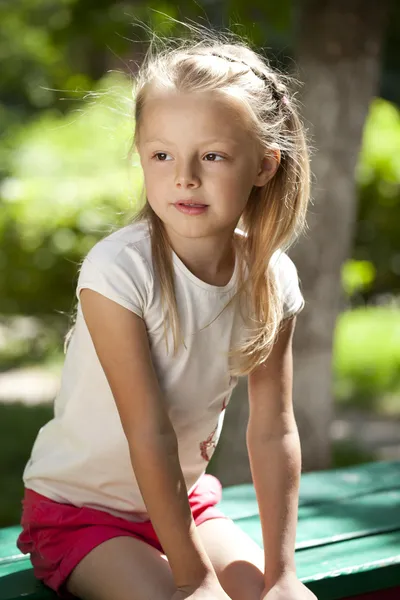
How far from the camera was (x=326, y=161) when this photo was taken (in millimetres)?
4398

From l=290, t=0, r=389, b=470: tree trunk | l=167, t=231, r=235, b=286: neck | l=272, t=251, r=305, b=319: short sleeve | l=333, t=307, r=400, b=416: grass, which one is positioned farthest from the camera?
l=333, t=307, r=400, b=416: grass

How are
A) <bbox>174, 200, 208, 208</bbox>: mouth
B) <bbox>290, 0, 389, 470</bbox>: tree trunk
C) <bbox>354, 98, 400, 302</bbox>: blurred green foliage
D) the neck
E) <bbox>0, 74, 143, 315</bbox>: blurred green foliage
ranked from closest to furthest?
<bbox>174, 200, 208, 208</bbox>: mouth < the neck < <bbox>290, 0, 389, 470</bbox>: tree trunk < <bbox>0, 74, 143, 315</bbox>: blurred green foliage < <bbox>354, 98, 400, 302</bbox>: blurred green foliage

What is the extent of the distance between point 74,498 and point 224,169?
0.82 metres

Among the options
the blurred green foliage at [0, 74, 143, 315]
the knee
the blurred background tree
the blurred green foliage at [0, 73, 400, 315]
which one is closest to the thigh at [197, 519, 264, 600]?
the knee

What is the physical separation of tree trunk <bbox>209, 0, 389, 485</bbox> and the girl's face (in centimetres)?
223

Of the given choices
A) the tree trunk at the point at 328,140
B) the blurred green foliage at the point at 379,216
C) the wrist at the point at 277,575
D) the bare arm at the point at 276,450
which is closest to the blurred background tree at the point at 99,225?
the blurred green foliage at the point at 379,216

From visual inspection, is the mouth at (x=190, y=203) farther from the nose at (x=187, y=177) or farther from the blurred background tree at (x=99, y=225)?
the blurred background tree at (x=99, y=225)

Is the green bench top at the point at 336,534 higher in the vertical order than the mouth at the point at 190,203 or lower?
lower

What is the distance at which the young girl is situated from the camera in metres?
2.07

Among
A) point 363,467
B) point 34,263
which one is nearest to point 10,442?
point 34,263

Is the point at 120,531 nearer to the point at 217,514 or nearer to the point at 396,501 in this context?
the point at 217,514

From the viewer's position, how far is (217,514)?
244cm

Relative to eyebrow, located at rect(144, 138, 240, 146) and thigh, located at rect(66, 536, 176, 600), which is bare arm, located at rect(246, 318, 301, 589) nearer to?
thigh, located at rect(66, 536, 176, 600)

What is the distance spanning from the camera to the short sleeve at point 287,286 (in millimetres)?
2391
